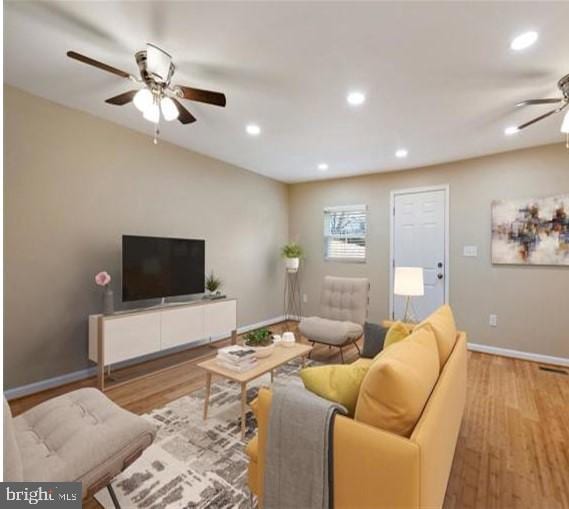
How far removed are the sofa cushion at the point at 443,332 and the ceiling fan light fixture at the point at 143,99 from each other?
2268 mm

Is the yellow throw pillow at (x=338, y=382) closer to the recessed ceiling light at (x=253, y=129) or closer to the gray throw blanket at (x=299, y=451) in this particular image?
the gray throw blanket at (x=299, y=451)

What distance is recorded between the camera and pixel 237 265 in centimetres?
487

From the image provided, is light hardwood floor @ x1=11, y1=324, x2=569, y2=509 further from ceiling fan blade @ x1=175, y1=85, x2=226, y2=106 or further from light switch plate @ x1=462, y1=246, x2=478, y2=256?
ceiling fan blade @ x1=175, y1=85, x2=226, y2=106

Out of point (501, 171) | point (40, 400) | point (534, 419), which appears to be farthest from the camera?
Answer: point (501, 171)

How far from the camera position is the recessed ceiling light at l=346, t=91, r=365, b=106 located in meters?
2.68

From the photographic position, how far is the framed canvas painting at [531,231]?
3689 mm

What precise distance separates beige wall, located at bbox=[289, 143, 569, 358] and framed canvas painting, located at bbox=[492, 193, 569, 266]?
9 centimetres

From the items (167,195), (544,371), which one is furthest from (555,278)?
(167,195)

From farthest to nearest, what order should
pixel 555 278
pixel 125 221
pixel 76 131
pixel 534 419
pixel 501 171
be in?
pixel 501 171 → pixel 555 278 → pixel 125 221 → pixel 76 131 → pixel 534 419

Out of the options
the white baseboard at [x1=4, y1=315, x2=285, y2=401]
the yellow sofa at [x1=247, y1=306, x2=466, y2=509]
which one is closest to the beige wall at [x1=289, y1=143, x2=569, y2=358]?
the yellow sofa at [x1=247, y1=306, x2=466, y2=509]

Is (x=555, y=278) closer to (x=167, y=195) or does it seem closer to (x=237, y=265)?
(x=237, y=265)

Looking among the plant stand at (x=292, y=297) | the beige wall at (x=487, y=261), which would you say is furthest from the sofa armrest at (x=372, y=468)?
the plant stand at (x=292, y=297)

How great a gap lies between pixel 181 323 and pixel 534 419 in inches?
130

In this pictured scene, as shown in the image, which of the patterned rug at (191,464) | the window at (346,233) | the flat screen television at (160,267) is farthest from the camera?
the window at (346,233)
